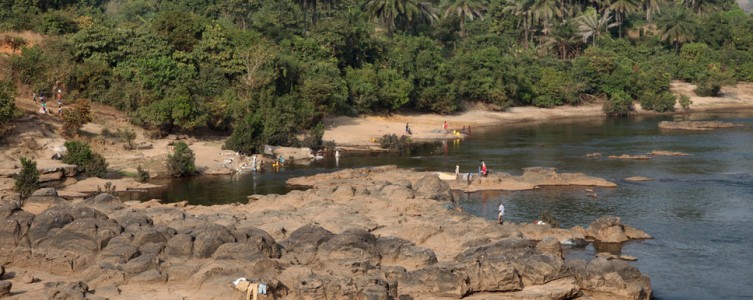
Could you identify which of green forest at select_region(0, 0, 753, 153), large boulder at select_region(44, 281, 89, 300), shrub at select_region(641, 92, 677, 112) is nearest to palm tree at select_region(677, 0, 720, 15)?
green forest at select_region(0, 0, 753, 153)

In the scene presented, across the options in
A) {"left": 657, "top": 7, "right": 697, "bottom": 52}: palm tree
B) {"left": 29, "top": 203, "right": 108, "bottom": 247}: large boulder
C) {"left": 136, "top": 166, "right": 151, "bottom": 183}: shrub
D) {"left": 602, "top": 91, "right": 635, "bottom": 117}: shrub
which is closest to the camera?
{"left": 29, "top": 203, "right": 108, "bottom": 247}: large boulder

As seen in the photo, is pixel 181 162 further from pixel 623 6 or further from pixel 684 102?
pixel 623 6

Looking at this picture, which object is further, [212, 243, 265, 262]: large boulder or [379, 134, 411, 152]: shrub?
[379, 134, 411, 152]: shrub

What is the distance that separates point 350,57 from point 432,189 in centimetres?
5227

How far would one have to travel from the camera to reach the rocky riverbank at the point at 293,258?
3419cm

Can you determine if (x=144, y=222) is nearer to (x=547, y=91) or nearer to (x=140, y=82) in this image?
(x=140, y=82)

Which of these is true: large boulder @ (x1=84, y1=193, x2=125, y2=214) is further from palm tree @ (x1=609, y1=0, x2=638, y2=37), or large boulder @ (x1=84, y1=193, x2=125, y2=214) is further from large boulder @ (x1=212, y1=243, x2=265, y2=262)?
palm tree @ (x1=609, y1=0, x2=638, y2=37)

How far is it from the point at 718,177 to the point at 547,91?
5059 cm

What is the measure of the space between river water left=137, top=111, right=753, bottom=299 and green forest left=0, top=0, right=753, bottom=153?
1023 cm

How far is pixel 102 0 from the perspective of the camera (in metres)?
139

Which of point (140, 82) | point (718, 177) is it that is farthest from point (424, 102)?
point (718, 177)

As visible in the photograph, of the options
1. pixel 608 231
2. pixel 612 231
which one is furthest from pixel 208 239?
pixel 612 231

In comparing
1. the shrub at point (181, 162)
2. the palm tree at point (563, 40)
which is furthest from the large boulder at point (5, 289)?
the palm tree at point (563, 40)

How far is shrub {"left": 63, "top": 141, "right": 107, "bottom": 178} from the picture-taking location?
6122 cm
